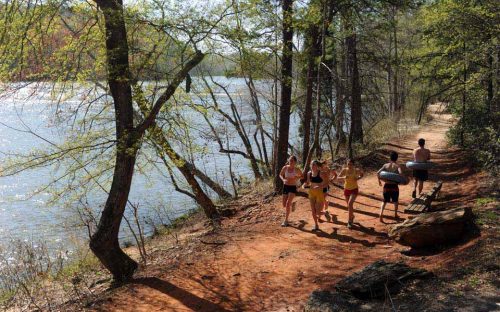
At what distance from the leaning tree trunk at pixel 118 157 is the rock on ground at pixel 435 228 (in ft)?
17.7

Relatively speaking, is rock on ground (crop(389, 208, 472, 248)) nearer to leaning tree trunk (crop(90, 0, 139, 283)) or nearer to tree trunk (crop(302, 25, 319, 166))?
leaning tree trunk (crop(90, 0, 139, 283))

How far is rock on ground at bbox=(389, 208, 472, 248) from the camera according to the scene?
8.01 m

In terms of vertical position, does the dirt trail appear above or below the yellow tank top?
below

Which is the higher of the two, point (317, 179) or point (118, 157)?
point (118, 157)

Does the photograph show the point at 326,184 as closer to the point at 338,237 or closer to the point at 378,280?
the point at 338,237

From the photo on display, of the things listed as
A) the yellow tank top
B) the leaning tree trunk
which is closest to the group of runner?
the yellow tank top

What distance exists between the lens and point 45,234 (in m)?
16.2

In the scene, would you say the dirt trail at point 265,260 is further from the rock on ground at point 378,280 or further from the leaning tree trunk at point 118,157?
the rock on ground at point 378,280

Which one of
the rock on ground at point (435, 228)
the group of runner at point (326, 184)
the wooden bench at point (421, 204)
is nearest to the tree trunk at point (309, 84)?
the group of runner at point (326, 184)

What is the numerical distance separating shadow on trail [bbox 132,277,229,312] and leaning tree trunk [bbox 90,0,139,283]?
64 centimetres

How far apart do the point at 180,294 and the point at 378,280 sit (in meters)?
3.59

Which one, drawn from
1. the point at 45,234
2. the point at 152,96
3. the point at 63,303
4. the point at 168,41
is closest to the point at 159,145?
the point at 152,96

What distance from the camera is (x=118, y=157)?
8898 millimetres

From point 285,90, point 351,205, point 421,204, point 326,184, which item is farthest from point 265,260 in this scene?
point 285,90
